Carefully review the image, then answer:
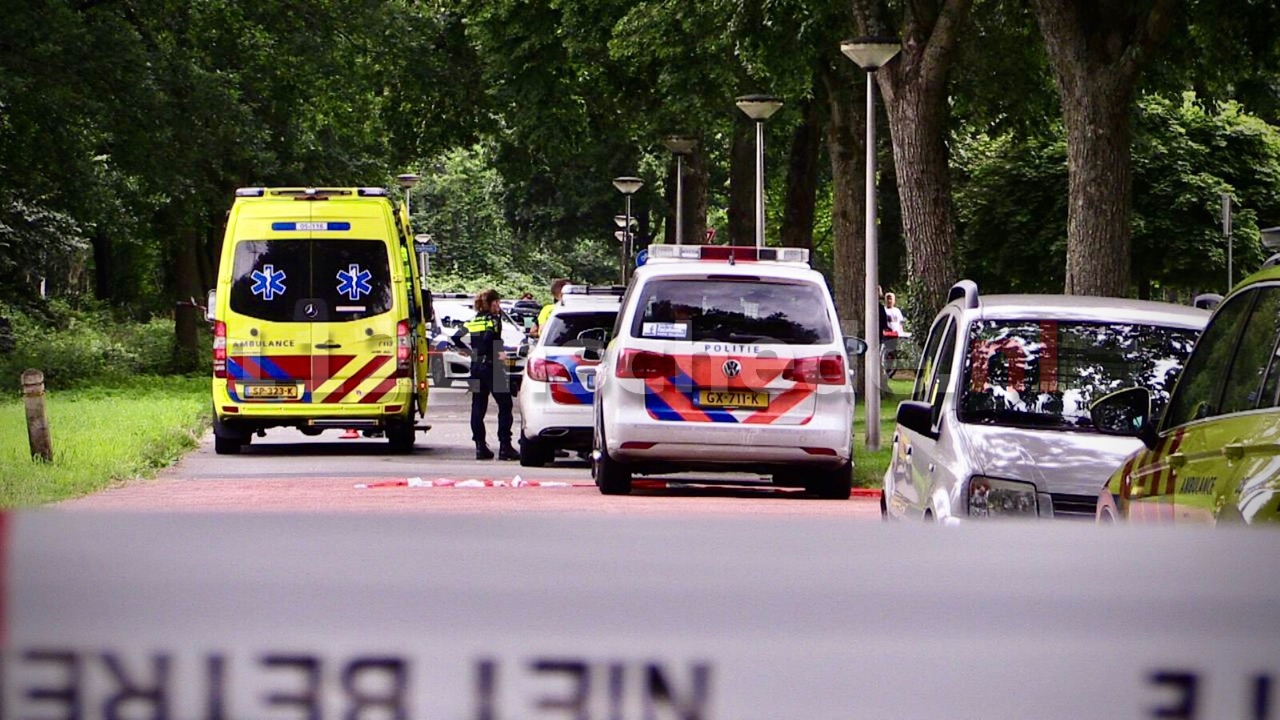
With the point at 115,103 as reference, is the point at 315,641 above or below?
below

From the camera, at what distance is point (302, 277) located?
2312 centimetres

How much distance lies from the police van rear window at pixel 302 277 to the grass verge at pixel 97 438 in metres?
1.85

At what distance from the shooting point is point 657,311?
16062 millimetres

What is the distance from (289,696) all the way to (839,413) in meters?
14.7

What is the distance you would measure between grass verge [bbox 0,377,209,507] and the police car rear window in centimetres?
457

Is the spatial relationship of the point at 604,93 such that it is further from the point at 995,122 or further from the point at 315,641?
the point at 315,641

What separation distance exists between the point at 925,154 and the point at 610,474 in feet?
34.9

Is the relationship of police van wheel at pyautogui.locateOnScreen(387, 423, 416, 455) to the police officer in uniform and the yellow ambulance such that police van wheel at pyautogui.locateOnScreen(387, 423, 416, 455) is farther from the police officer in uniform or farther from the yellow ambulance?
the police officer in uniform

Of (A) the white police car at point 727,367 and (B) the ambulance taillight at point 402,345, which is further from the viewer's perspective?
(B) the ambulance taillight at point 402,345

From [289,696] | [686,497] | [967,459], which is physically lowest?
[686,497]

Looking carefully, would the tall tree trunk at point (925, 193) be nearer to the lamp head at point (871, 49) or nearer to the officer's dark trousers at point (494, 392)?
the lamp head at point (871, 49)

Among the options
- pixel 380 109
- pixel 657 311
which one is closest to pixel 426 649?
pixel 657 311

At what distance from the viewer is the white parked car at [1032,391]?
9250 mm

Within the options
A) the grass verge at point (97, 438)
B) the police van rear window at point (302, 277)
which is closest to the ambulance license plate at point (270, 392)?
the police van rear window at point (302, 277)
